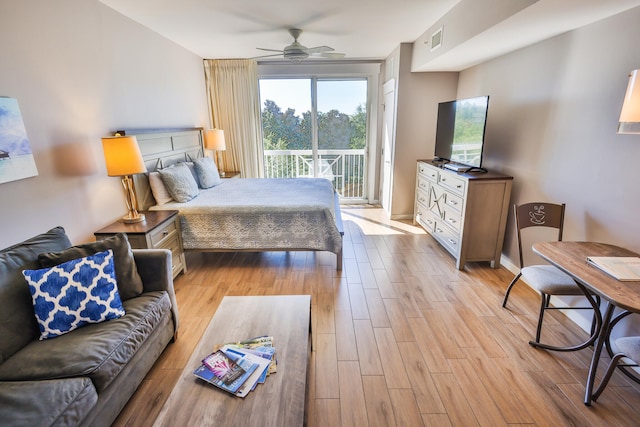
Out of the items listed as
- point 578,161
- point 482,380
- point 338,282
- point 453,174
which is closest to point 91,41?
point 338,282

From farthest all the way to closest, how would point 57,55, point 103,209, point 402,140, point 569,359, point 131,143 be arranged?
point 402,140 < point 103,209 < point 131,143 < point 57,55 < point 569,359

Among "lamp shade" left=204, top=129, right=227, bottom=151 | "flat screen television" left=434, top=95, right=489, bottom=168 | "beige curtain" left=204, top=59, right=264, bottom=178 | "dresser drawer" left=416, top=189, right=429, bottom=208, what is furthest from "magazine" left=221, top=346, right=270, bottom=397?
"beige curtain" left=204, top=59, right=264, bottom=178

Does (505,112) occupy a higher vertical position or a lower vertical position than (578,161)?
higher

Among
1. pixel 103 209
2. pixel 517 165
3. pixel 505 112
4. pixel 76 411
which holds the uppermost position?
pixel 505 112

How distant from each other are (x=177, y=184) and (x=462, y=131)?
318 centimetres

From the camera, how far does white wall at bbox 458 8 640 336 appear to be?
1995 millimetres

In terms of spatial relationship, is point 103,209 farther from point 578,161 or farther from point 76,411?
point 578,161

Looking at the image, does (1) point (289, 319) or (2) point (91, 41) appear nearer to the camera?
(1) point (289, 319)

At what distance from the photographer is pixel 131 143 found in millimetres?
2545

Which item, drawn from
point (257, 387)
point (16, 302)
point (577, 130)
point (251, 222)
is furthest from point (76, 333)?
point (577, 130)

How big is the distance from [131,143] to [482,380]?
3.05m

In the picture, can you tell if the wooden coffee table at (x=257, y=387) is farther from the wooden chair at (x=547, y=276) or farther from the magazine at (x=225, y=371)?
the wooden chair at (x=547, y=276)

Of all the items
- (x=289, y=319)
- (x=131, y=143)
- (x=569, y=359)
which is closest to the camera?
(x=289, y=319)

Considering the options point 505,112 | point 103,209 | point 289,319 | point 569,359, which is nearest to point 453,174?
point 505,112
